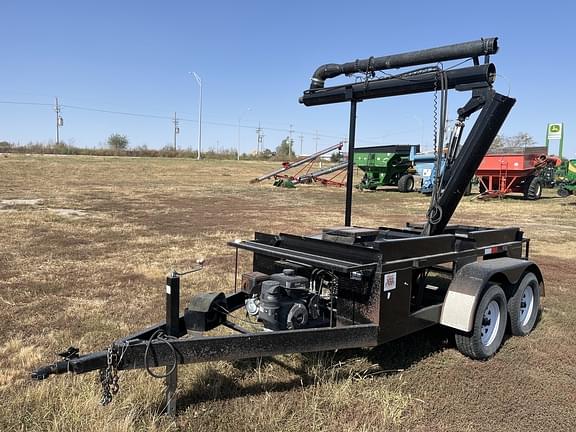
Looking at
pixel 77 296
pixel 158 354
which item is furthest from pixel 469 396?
pixel 77 296

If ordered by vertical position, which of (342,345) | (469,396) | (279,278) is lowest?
(469,396)

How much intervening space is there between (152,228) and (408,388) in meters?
8.49

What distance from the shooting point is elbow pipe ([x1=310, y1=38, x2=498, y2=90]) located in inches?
151

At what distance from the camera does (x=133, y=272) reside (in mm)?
6730

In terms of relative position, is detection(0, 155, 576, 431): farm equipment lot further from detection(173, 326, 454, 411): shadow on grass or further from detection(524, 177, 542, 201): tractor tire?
detection(524, 177, 542, 201): tractor tire

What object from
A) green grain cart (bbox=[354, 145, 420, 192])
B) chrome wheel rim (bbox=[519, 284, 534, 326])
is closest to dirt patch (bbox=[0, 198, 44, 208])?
chrome wheel rim (bbox=[519, 284, 534, 326])

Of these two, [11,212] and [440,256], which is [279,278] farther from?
[11,212]

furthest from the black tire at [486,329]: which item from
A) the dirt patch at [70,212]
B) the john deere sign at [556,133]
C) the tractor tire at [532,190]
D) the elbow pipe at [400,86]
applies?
the john deere sign at [556,133]

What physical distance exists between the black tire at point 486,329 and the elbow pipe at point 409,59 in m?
1.89

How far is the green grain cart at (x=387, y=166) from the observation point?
1010 inches

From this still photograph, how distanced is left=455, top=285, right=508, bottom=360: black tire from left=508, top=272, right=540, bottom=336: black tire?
235 millimetres

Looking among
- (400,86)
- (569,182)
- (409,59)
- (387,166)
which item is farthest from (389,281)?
(387,166)

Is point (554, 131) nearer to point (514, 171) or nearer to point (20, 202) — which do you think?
point (514, 171)

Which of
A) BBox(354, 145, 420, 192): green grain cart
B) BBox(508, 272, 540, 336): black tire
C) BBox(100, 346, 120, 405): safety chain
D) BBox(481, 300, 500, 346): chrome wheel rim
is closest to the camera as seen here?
BBox(100, 346, 120, 405): safety chain
